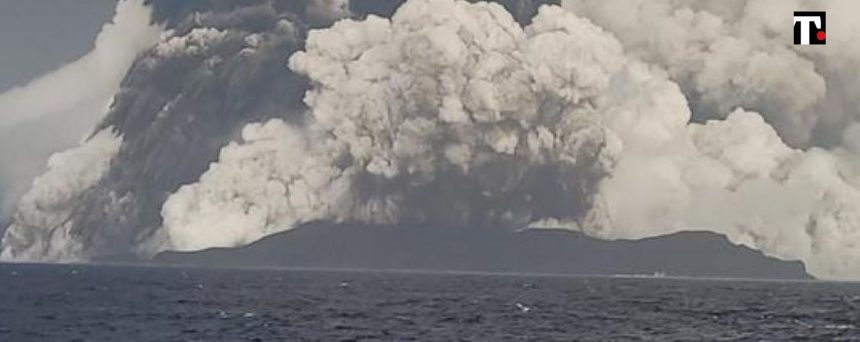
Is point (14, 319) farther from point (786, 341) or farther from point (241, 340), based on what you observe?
point (786, 341)

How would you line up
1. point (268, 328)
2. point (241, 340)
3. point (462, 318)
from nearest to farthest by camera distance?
point (241, 340)
point (268, 328)
point (462, 318)

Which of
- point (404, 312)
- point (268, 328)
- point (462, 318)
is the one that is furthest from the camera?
point (404, 312)

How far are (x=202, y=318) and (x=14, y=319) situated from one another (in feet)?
77.4

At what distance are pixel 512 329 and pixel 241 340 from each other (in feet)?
123

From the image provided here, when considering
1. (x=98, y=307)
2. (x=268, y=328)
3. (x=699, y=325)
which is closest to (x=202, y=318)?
(x=268, y=328)

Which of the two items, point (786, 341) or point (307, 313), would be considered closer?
point (786, 341)

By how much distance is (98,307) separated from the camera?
641 ft

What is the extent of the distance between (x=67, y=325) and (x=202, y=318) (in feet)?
63.0

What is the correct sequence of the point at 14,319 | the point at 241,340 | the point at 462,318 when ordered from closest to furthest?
the point at 241,340
the point at 14,319
the point at 462,318

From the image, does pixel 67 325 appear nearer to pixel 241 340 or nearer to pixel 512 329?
pixel 241 340

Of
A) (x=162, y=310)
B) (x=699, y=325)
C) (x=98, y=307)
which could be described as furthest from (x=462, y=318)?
(x=98, y=307)

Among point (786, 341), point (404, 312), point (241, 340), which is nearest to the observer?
point (241, 340)

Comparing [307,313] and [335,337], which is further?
[307,313]

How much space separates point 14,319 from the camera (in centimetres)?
16612
